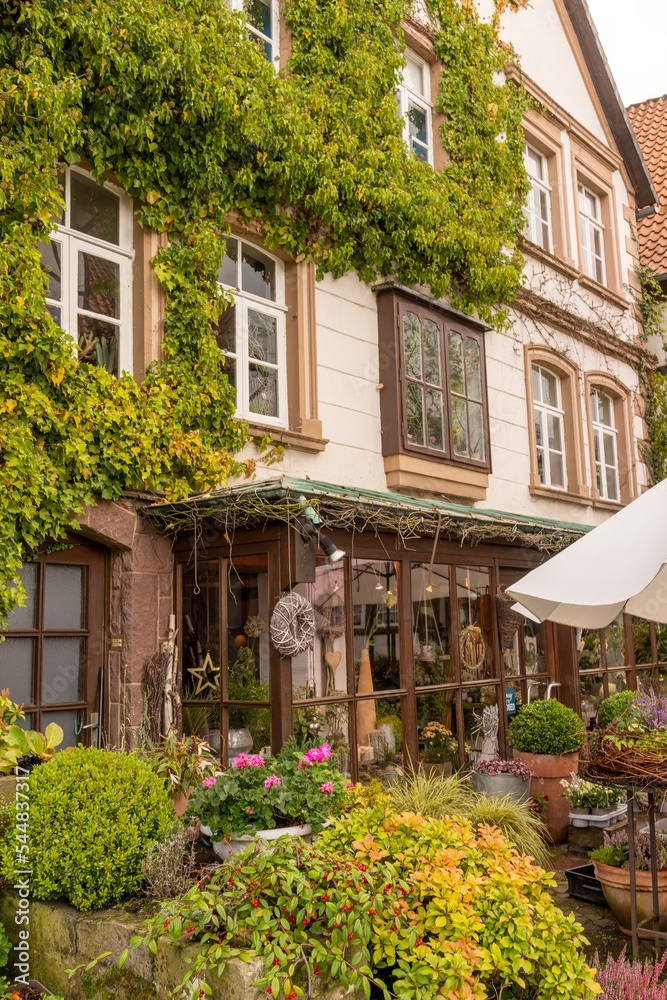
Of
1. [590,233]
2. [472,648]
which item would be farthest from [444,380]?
[590,233]

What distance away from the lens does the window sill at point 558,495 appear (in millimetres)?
11469

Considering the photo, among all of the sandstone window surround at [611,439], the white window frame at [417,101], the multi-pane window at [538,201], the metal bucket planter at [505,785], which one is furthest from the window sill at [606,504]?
the metal bucket planter at [505,785]

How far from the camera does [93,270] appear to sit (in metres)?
7.07

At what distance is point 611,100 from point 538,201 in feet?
9.93

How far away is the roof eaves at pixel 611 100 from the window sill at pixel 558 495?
624 cm

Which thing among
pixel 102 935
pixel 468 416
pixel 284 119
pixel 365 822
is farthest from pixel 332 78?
pixel 102 935

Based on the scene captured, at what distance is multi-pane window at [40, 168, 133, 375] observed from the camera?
22.2ft

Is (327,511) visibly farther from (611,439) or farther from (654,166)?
(654,166)

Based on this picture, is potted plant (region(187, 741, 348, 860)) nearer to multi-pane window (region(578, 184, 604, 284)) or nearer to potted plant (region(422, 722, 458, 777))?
potted plant (region(422, 722, 458, 777))

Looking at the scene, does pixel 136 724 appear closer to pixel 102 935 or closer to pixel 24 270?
pixel 102 935

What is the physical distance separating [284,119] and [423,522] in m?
3.70

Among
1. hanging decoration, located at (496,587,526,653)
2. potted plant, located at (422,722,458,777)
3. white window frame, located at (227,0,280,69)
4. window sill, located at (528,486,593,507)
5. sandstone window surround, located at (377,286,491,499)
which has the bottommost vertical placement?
potted plant, located at (422,722,458,777)

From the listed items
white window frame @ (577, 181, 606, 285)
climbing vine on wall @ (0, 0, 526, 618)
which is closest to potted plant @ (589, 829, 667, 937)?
climbing vine on wall @ (0, 0, 526, 618)

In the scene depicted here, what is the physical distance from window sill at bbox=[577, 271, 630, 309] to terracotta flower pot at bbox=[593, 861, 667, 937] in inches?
373
